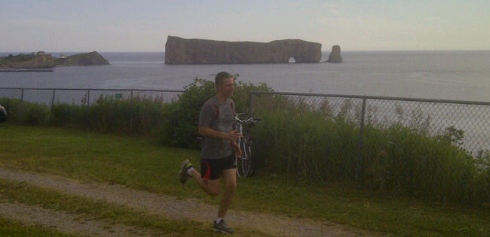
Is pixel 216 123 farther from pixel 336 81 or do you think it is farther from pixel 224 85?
pixel 336 81

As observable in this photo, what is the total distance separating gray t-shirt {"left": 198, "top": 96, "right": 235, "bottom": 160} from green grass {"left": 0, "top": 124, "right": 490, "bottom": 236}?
1.69m

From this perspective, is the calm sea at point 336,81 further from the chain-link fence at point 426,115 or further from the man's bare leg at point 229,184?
the man's bare leg at point 229,184

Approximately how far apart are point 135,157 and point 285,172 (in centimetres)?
374

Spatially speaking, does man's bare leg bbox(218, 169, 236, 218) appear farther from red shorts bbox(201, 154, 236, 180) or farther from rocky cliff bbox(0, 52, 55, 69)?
rocky cliff bbox(0, 52, 55, 69)

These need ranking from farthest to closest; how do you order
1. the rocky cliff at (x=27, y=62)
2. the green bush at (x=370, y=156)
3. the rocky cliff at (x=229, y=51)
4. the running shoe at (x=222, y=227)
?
1. the rocky cliff at (x=229, y=51)
2. the rocky cliff at (x=27, y=62)
3. the green bush at (x=370, y=156)
4. the running shoe at (x=222, y=227)

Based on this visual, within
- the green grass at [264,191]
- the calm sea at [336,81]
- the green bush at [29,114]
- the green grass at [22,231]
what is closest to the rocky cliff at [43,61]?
the calm sea at [336,81]

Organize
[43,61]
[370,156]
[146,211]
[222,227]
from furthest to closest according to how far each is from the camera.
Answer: [43,61] < [370,156] < [146,211] < [222,227]

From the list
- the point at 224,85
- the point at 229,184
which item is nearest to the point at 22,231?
the point at 229,184

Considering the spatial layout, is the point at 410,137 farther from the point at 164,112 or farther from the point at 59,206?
the point at 164,112

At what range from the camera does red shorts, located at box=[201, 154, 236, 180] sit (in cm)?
663

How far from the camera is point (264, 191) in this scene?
9375 millimetres

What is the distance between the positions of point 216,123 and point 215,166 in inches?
19.1

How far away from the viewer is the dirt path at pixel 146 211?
694 cm

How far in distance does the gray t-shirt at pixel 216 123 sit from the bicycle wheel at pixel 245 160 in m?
3.87
